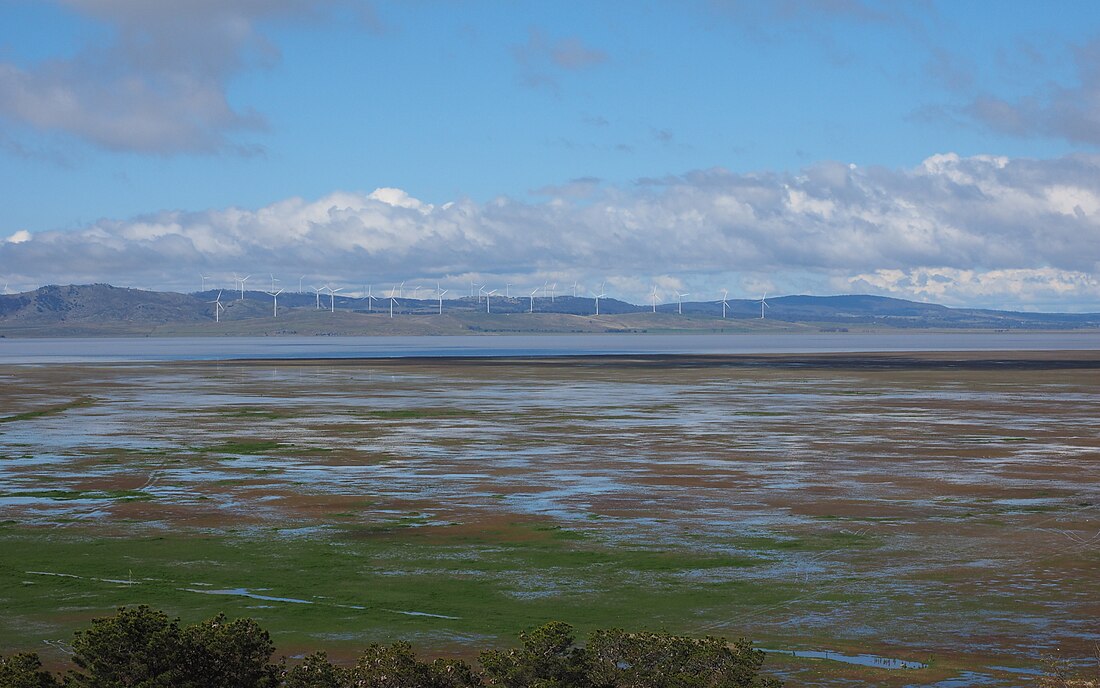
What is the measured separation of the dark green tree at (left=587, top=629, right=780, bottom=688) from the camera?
1442 cm

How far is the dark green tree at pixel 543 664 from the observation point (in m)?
14.7

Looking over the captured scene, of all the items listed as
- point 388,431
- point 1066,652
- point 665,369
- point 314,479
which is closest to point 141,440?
point 388,431

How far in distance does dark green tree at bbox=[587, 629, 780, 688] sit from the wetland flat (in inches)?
115

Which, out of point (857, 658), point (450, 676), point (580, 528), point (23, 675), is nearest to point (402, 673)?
point (450, 676)

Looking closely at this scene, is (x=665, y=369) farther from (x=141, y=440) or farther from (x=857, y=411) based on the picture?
(x=141, y=440)

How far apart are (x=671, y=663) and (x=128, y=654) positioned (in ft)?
20.2

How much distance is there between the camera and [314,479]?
3862cm

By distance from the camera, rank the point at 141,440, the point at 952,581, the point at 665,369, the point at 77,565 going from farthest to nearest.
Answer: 1. the point at 665,369
2. the point at 141,440
3. the point at 77,565
4. the point at 952,581

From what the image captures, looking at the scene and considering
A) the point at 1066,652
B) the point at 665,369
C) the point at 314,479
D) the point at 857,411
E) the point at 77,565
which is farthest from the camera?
the point at 665,369

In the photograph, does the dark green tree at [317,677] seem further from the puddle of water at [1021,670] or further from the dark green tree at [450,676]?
the puddle of water at [1021,670]

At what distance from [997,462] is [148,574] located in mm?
28844

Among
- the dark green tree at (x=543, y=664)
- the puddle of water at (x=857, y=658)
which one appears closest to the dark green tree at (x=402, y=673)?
the dark green tree at (x=543, y=664)

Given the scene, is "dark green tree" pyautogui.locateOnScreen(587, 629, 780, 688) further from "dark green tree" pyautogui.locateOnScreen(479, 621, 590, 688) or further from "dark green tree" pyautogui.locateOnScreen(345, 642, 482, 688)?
"dark green tree" pyautogui.locateOnScreen(345, 642, 482, 688)

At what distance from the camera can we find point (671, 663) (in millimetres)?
14734
